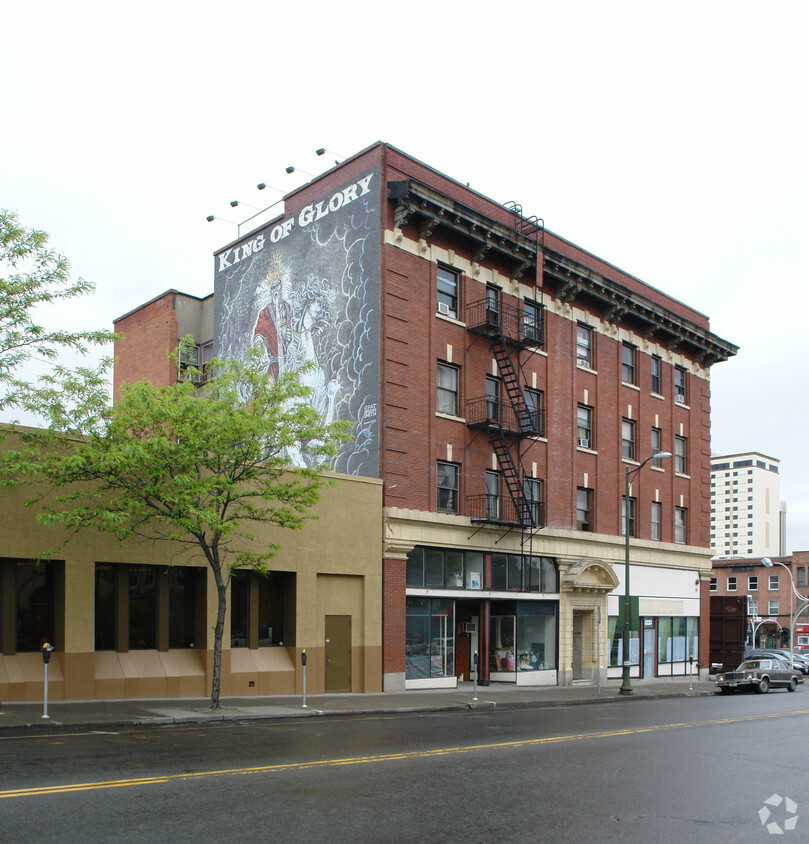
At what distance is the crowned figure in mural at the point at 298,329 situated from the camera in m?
30.9

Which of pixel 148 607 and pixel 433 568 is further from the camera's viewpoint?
pixel 433 568

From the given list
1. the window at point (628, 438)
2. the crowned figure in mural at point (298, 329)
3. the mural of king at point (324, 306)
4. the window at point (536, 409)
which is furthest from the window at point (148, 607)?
the window at point (628, 438)

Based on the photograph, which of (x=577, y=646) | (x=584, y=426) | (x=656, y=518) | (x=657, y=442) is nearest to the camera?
(x=577, y=646)

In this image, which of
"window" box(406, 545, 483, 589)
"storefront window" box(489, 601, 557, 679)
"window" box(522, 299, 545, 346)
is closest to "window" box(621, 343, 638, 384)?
"window" box(522, 299, 545, 346)

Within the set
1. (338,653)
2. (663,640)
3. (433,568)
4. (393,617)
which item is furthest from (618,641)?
(338,653)

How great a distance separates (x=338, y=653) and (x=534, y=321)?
1456cm

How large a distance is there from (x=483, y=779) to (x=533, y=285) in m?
25.4

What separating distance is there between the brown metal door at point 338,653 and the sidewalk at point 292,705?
0.92 meters

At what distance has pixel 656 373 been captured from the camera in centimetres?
4219

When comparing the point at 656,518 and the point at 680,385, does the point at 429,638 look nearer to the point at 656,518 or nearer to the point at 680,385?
the point at 656,518

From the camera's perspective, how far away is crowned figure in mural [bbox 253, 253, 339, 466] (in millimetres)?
30891

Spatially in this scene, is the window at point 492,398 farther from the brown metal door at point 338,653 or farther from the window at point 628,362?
the window at point 628,362

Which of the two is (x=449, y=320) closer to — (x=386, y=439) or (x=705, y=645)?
(x=386, y=439)

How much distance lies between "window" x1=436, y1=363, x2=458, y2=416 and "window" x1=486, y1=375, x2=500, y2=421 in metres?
1.24
